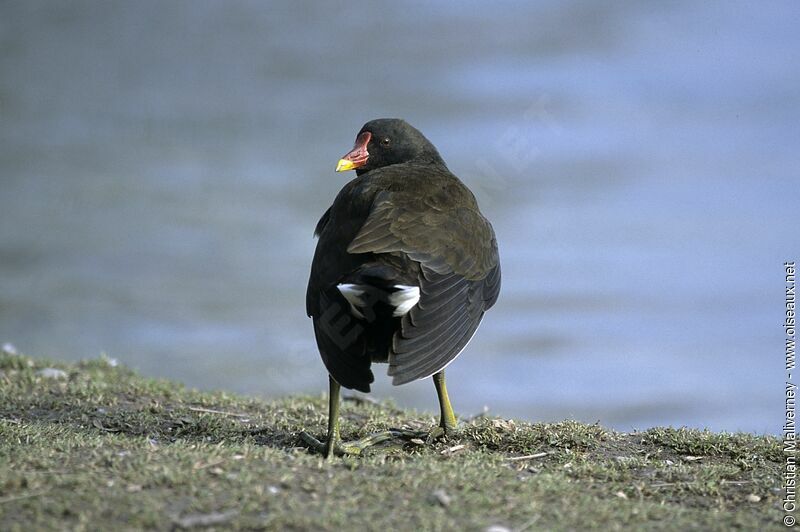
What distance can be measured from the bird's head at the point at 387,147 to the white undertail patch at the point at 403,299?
2.05m

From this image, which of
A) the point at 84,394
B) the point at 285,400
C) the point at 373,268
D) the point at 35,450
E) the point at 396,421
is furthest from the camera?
the point at 285,400

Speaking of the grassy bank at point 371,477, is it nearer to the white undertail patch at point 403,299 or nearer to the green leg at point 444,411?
the green leg at point 444,411

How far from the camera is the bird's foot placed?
15.7ft

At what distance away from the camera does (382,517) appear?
136 inches

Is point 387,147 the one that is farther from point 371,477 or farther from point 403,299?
point 371,477

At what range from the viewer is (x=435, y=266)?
5020 millimetres

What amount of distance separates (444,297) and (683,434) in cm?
159

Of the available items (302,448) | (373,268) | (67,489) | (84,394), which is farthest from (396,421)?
(67,489)

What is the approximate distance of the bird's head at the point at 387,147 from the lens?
6641 mm

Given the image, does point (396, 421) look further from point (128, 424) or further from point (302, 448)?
point (128, 424)

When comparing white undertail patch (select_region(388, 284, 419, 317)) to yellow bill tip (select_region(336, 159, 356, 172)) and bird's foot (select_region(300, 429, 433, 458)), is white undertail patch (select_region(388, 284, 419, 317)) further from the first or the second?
yellow bill tip (select_region(336, 159, 356, 172))

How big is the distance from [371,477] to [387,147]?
10.7 ft

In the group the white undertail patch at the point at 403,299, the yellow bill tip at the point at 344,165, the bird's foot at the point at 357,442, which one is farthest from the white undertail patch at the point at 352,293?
the yellow bill tip at the point at 344,165

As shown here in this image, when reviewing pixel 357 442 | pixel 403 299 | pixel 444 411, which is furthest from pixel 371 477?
pixel 444 411
